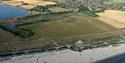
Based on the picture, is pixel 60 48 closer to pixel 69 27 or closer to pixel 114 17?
pixel 69 27

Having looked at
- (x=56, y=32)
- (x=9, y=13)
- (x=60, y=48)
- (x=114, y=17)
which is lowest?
(x=114, y=17)

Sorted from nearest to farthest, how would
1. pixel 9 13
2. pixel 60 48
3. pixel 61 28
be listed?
pixel 60 48, pixel 61 28, pixel 9 13

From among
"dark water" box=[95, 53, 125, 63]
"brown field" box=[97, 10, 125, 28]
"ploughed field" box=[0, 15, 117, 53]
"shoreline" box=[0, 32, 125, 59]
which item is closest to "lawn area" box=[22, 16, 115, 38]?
"ploughed field" box=[0, 15, 117, 53]

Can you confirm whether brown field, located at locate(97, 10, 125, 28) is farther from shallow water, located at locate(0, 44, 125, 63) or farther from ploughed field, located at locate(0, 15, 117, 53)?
shallow water, located at locate(0, 44, 125, 63)

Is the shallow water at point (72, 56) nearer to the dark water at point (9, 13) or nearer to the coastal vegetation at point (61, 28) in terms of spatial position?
the coastal vegetation at point (61, 28)

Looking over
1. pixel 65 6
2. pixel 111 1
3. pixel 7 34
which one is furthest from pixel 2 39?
pixel 111 1

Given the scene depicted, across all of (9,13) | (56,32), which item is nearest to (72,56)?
(56,32)
